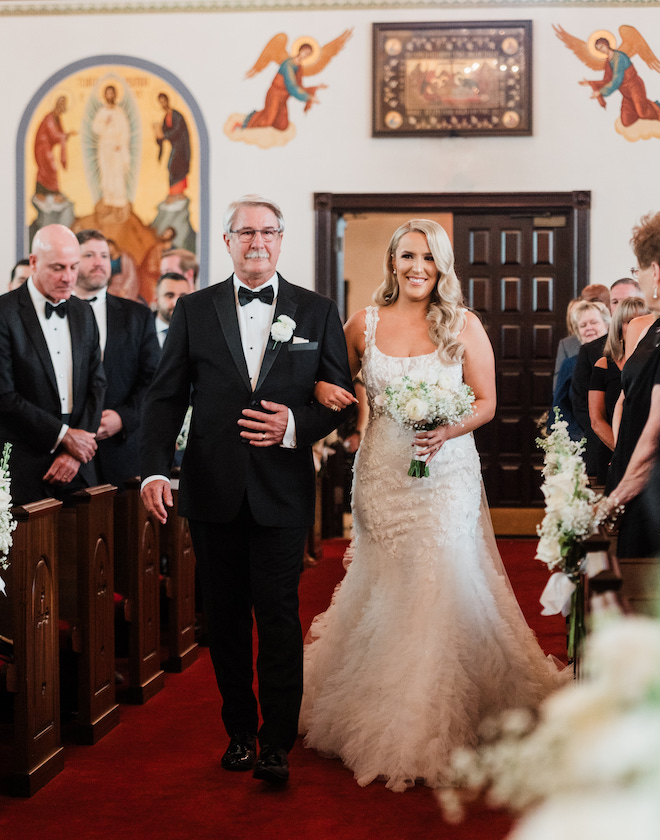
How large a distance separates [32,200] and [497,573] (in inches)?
289

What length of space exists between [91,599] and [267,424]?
4.17ft

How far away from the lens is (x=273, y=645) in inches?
138

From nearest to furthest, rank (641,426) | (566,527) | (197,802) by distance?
(566,527) < (641,426) < (197,802)

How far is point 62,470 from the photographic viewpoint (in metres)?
4.64

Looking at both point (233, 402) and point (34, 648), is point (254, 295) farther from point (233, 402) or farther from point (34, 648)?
point (34, 648)

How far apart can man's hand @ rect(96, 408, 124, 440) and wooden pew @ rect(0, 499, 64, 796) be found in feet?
5.03

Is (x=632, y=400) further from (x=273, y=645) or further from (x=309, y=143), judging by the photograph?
(x=309, y=143)

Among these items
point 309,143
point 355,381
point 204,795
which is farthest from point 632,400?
point 309,143

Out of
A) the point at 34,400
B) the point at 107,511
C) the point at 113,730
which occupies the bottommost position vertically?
the point at 113,730

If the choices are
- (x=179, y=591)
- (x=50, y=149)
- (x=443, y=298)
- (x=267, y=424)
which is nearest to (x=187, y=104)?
(x=50, y=149)

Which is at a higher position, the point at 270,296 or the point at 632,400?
the point at 270,296

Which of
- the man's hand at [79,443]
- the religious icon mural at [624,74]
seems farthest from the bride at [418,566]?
the religious icon mural at [624,74]

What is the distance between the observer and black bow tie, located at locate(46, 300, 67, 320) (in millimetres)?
4762

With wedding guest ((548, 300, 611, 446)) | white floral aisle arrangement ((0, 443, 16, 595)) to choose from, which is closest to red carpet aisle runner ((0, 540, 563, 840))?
white floral aisle arrangement ((0, 443, 16, 595))
